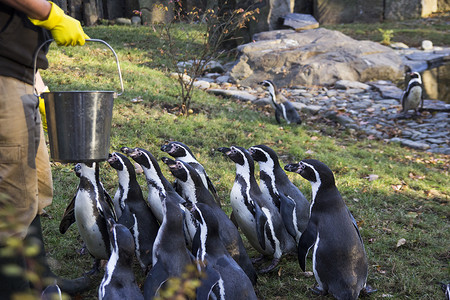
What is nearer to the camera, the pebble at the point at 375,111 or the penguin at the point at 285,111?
the penguin at the point at 285,111

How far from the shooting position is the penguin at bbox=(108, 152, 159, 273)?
372cm

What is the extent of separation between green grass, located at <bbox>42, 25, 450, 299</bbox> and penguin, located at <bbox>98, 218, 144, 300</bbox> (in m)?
0.63

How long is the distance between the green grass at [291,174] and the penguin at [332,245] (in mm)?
318

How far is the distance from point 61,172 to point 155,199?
2.25m

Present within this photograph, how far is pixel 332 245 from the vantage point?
344 cm

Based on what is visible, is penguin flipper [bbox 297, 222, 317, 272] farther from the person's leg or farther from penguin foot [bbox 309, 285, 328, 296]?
the person's leg

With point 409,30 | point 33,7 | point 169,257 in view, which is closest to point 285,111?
point 169,257

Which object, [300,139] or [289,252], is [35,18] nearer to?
[289,252]

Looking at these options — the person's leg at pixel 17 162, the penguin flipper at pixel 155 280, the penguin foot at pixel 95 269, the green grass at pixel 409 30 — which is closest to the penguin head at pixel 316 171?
the penguin flipper at pixel 155 280

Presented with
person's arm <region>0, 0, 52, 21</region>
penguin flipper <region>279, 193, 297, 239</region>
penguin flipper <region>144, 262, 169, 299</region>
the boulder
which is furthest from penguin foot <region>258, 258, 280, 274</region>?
the boulder

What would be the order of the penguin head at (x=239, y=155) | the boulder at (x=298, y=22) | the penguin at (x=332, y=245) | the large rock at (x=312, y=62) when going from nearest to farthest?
1. the penguin at (x=332, y=245)
2. the penguin head at (x=239, y=155)
3. the large rock at (x=312, y=62)
4. the boulder at (x=298, y=22)

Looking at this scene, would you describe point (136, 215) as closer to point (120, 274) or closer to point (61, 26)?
point (120, 274)

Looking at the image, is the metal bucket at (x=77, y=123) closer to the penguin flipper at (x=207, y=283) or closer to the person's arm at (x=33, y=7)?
the person's arm at (x=33, y=7)

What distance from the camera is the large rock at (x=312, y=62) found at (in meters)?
13.3
